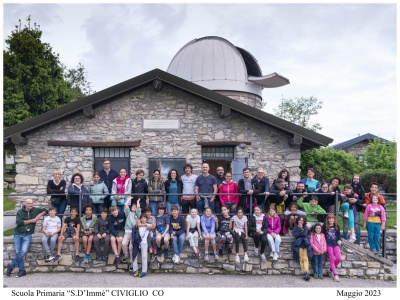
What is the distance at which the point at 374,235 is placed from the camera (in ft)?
24.5

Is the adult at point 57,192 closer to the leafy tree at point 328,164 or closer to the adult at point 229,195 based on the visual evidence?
the adult at point 229,195

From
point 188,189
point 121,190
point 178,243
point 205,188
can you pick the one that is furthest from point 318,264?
point 121,190

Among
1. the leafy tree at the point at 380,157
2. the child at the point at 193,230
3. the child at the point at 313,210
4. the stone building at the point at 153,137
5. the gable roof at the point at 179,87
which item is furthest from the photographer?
the leafy tree at the point at 380,157

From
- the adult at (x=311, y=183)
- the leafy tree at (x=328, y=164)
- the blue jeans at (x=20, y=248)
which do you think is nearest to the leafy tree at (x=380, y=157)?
the leafy tree at (x=328, y=164)

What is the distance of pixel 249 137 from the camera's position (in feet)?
30.9

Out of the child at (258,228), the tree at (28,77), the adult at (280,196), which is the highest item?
the tree at (28,77)

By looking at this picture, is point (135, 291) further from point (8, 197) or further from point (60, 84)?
point (60, 84)

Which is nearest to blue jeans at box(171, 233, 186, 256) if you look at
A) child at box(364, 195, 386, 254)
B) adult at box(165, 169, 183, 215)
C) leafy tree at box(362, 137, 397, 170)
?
adult at box(165, 169, 183, 215)

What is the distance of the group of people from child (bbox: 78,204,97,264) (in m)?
0.02

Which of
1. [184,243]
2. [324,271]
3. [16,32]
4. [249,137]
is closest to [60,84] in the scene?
[16,32]

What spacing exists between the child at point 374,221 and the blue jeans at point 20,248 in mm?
7234

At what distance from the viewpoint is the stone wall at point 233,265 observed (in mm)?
7188

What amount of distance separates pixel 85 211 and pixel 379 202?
6.37 m

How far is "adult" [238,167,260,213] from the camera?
7.31 metres
